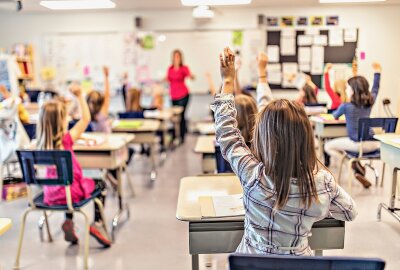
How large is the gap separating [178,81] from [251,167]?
523 cm

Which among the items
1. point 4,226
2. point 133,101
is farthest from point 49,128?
point 133,101

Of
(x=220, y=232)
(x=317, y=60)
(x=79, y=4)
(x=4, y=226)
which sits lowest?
(x=220, y=232)

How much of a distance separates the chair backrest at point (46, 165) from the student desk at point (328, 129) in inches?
60.1

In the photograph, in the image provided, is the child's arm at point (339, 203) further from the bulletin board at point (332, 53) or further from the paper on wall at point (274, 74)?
the paper on wall at point (274, 74)

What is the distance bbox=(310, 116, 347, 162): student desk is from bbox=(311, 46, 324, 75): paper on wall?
0.30 m

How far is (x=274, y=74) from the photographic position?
9.39ft

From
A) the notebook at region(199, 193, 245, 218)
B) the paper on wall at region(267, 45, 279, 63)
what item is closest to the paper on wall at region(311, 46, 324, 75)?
the paper on wall at region(267, 45, 279, 63)

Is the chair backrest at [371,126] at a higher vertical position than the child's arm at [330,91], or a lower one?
lower

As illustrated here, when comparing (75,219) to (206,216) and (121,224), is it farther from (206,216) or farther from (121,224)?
(206,216)

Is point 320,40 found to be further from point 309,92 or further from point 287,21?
point 309,92

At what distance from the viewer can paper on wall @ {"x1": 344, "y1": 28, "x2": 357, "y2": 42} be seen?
2301 millimetres

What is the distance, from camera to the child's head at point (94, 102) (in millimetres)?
3912

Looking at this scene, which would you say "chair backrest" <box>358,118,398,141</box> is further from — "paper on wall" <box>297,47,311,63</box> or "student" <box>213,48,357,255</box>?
"student" <box>213,48,357,255</box>

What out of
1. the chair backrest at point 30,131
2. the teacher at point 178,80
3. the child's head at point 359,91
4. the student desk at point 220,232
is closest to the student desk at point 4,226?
the student desk at point 220,232
